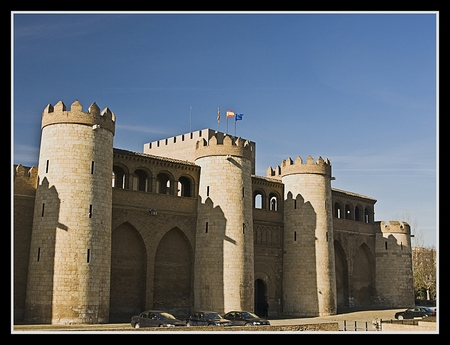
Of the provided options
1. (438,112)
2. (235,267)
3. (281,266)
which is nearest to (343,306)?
(281,266)

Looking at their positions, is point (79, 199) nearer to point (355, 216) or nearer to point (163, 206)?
point (163, 206)

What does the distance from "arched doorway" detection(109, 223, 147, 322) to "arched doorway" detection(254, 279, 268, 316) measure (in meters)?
9.07

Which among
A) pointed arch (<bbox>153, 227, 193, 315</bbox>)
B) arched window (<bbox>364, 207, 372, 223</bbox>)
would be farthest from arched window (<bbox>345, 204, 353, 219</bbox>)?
pointed arch (<bbox>153, 227, 193, 315</bbox>)

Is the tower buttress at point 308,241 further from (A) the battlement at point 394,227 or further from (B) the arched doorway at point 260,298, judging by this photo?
(A) the battlement at point 394,227

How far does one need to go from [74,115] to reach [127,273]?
30.3ft

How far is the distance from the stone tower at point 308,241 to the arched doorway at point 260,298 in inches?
64.9

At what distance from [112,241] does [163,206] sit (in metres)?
3.96

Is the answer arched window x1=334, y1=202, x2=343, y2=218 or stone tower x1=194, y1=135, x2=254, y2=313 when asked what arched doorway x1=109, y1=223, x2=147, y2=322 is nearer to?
stone tower x1=194, y1=135, x2=254, y2=313

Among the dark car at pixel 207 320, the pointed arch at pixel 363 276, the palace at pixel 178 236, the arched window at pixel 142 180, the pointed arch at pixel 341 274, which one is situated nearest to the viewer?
the dark car at pixel 207 320

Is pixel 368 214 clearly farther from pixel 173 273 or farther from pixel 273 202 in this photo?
pixel 173 273

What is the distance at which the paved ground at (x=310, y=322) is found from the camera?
24.0m

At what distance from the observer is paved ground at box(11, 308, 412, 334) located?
946 inches

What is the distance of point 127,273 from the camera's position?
30984 mm

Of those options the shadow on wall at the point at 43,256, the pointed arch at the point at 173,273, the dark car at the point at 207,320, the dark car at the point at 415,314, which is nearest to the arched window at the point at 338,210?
the dark car at the point at 415,314
